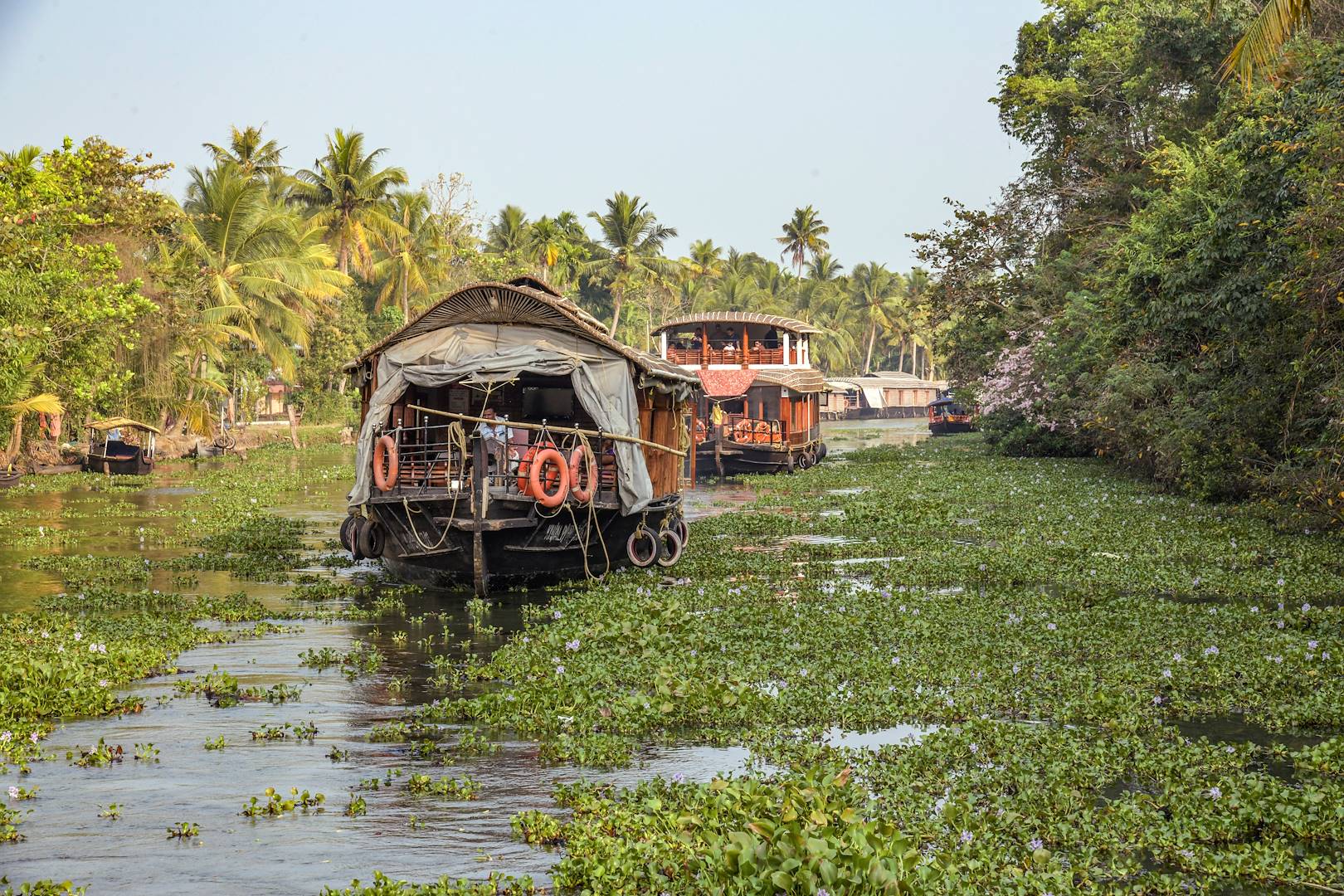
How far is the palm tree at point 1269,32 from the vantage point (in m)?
11.0

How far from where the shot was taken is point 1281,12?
1106 cm

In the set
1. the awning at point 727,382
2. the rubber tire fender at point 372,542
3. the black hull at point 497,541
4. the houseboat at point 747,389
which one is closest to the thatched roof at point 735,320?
the houseboat at point 747,389

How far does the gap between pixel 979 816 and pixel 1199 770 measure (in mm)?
1754

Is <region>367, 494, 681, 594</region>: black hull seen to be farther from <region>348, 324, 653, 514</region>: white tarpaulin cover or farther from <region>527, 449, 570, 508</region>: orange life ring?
<region>348, 324, 653, 514</region>: white tarpaulin cover

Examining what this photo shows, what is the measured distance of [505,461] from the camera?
49.7 feet

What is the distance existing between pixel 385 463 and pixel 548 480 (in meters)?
2.34

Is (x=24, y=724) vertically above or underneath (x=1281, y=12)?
underneath

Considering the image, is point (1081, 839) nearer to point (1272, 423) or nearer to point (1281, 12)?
point (1281, 12)

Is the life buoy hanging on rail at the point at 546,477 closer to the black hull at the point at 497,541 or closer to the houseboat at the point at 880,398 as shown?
the black hull at the point at 497,541

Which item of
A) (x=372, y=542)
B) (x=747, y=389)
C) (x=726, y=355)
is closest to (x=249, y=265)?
(x=726, y=355)

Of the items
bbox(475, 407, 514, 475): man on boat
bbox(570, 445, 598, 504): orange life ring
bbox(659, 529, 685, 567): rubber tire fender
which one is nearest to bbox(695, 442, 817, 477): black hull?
bbox(659, 529, 685, 567): rubber tire fender

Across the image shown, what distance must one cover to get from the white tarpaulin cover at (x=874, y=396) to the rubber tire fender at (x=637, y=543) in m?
76.2

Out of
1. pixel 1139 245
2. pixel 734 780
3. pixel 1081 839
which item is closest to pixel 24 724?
pixel 734 780

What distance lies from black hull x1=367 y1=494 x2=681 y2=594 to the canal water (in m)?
2.03
